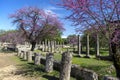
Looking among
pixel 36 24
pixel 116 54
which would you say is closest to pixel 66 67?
pixel 116 54

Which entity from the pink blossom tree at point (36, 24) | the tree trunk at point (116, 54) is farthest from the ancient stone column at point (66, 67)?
the pink blossom tree at point (36, 24)

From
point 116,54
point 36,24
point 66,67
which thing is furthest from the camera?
point 36,24

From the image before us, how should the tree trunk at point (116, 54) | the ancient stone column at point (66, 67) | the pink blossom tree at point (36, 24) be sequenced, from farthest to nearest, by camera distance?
the pink blossom tree at point (36, 24) < the ancient stone column at point (66, 67) < the tree trunk at point (116, 54)

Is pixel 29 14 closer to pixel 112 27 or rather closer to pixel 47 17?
pixel 47 17

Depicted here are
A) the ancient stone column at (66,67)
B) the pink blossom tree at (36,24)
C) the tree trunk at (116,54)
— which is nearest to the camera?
the tree trunk at (116,54)

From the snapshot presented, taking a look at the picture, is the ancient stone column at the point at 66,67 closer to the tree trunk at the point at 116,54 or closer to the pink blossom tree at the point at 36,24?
the tree trunk at the point at 116,54

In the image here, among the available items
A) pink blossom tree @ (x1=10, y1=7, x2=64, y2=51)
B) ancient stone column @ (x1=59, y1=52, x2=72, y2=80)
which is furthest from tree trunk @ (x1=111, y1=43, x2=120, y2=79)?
pink blossom tree @ (x1=10, y1=7, x2=64, y2=51)

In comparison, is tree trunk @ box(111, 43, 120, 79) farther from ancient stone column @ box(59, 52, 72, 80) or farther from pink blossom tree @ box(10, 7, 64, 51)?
pink blossom tree @ box(10, 7, 64, 51)

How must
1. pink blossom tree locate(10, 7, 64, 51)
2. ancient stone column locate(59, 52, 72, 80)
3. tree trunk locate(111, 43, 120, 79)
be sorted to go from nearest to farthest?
tree trunk locate(111, 43, 120, 79) → ancient stone column locate(59, 52, 72, 80) → pink blossom tree locate(10, 7, 64, 51)

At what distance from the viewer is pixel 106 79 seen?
8.37 m

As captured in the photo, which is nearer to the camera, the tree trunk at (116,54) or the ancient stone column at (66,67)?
the tree trunk at (116,54)

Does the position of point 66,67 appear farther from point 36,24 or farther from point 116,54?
point 36,24

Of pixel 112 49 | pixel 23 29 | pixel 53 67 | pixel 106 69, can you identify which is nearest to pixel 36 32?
pixel 23 29

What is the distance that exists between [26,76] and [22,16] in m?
25.6
